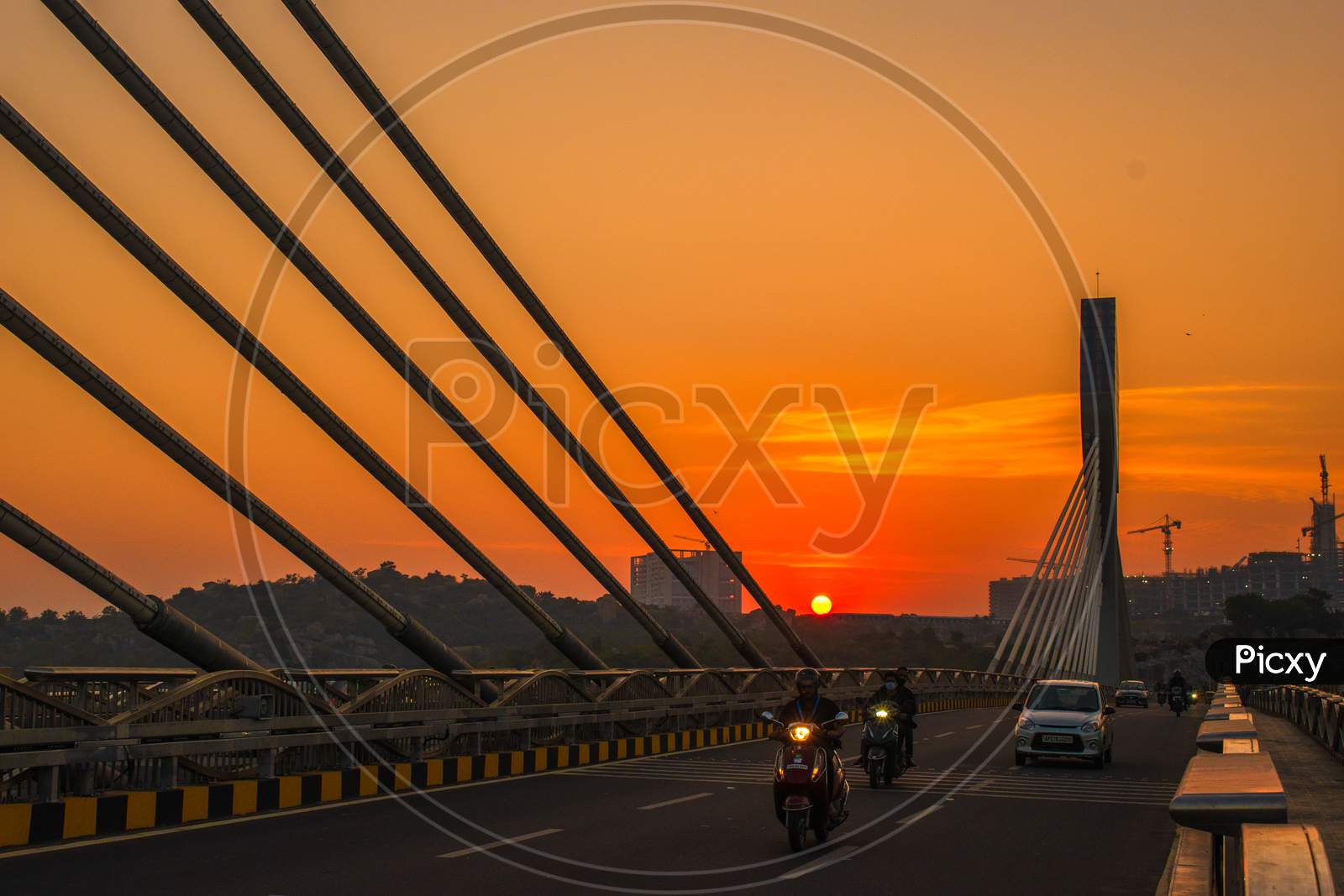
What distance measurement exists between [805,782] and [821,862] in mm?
881

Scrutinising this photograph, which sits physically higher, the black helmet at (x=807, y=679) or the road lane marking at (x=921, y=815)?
the black helmet at (x=807, y=679)

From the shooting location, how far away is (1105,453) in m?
79.9

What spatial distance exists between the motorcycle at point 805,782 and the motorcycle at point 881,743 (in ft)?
17.7

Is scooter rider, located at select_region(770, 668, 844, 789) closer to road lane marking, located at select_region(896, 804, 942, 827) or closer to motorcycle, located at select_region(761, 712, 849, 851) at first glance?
motorcycle, located at select_region(761, 712, 849, 851)

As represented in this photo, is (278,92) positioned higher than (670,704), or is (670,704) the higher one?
(278,92)

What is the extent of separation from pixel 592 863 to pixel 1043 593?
5956cm

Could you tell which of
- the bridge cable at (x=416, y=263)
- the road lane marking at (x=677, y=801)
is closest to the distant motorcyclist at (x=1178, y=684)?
the bridge cable at (x=416, y=263)

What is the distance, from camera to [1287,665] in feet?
38.2

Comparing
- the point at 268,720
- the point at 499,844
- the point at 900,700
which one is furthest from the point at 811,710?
the point at 900,700

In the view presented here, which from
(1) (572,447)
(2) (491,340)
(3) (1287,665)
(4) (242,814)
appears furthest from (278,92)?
(3) (1287,665)

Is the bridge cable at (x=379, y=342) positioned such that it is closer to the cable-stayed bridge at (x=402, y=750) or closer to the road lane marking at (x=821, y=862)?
the cable-stayed bridge at (x=402, y=750)

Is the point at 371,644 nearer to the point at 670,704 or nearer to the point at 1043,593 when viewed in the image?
the point at 1043,593

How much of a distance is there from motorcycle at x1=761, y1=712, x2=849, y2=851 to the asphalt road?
226mm

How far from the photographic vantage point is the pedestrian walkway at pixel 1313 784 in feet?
25.1
